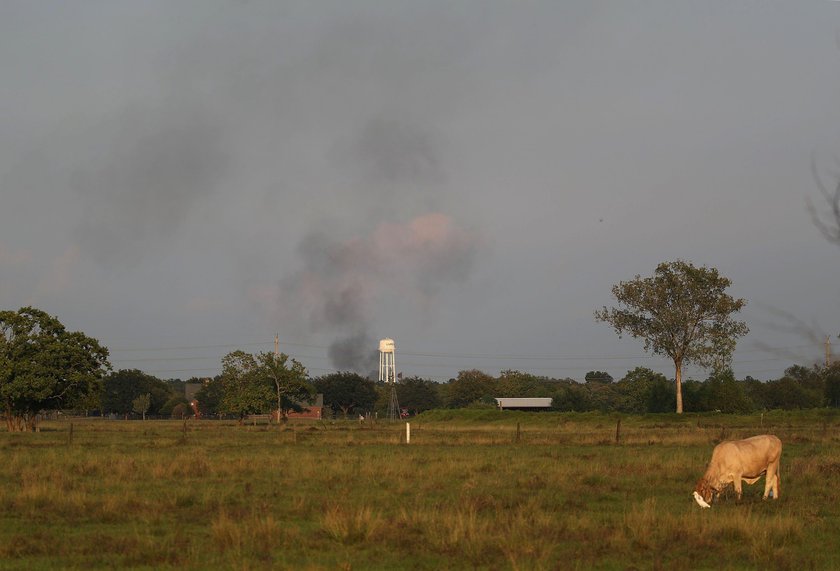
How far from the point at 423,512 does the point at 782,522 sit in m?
6.45

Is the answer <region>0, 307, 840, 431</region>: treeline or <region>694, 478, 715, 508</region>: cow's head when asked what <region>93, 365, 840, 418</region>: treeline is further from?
<region>694, 478, 715, 508</region>: cow's head

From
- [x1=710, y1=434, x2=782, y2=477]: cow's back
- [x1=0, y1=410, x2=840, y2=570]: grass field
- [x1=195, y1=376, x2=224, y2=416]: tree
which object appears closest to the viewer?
[x1=0, y1=410, x2=840, y2=570]: grass field

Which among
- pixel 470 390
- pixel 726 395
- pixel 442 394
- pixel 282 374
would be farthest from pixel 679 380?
pixel 442 394

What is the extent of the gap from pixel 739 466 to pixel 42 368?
55.0m

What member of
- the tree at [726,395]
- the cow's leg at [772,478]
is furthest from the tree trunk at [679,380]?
the cow's leg at [772,478]

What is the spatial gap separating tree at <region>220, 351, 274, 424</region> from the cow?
81789 mm

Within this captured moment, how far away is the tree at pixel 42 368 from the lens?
60.2 metres

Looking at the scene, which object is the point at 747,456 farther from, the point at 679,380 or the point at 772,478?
the point at 679,380

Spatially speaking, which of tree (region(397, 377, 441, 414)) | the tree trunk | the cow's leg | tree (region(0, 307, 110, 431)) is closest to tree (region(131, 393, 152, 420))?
tree (region(397, 377, 441, 414))

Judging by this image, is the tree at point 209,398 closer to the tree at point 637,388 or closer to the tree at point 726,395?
the tree at point 637,388

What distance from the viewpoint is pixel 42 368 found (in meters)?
61.0

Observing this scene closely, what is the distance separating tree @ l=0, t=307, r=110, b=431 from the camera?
60219 mm

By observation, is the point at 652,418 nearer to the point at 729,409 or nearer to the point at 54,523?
the point at 729,409

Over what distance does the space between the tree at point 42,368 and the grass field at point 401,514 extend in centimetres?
3228
